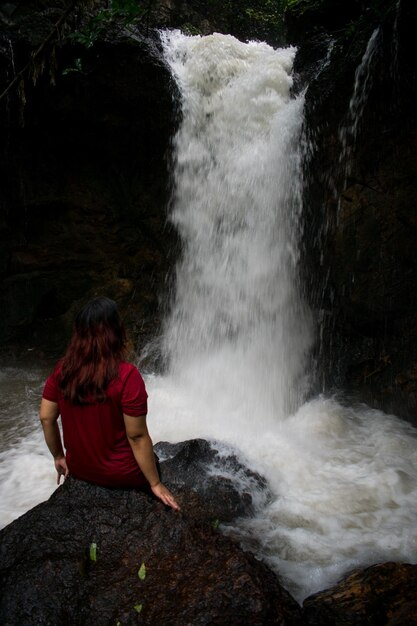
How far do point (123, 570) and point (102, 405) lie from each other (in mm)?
894

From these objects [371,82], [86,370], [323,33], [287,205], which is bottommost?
[86,370]

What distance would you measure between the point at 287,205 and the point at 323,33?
3209 mm

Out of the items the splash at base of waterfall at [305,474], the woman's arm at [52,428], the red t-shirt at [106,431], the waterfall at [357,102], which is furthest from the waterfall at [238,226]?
the red t-shirt at [106,431]

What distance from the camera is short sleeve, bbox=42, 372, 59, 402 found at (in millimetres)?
2494

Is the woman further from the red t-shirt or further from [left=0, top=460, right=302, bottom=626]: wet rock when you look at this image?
[left=0, top=460, right=302, bottom=626]: wet rock

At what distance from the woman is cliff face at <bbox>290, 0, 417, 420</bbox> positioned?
4.95m

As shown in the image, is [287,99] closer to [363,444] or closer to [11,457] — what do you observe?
[363,444]

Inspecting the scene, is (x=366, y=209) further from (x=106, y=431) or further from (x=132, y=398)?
(x=106, y=431)

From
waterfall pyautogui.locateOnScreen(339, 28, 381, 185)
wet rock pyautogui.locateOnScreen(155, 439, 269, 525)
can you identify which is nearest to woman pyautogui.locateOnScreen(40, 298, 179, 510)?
wet rock pyautogui.locateOnScreen(155, 439, 269, 525)

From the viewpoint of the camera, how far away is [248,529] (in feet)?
12.7

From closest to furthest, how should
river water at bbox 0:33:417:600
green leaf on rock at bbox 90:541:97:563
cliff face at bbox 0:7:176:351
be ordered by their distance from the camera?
green leaf on rock at bbox 90:541:97:563 → river water at bbox 0:33:417:600 → cliff face at bbox 0:7:176:351

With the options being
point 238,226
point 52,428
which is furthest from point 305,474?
point 238,226

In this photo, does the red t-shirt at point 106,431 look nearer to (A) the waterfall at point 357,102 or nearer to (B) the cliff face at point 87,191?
(A) the waterfall at point 357,102

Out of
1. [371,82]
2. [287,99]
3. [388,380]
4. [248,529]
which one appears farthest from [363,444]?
[287,99]
